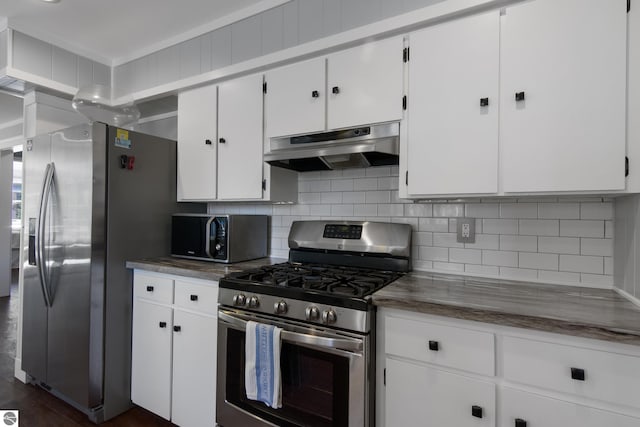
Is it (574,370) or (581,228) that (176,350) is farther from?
(581,228)

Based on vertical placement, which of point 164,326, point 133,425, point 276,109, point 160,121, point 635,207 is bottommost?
point 133,425

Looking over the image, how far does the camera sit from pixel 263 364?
1.59 m

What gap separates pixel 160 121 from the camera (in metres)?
3.14

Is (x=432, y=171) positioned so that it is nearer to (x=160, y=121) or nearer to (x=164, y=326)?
(x=164, y=326)

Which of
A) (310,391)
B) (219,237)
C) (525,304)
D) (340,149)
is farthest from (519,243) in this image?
(219,237)

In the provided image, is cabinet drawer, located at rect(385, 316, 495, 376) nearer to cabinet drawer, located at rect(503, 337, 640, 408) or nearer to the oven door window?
cabinet drawer, located at rect(503, 337, 640, 408)

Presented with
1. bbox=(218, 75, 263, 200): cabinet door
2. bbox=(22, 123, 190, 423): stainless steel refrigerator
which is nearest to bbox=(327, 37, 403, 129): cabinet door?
bbox=(218, 75, 263, 200): cabinet door

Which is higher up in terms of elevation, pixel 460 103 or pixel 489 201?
pixel 460 103

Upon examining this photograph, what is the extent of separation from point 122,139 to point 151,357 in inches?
56.3

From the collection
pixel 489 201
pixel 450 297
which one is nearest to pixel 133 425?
pixel 450 297

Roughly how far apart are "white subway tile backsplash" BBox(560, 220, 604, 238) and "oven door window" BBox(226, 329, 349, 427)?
1.23 metres

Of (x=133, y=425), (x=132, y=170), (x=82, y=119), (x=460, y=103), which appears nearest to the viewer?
(x=460, y=103)

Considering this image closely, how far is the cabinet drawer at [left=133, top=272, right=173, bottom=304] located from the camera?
2.09 meters

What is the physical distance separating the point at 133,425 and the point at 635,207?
2.86 metres
